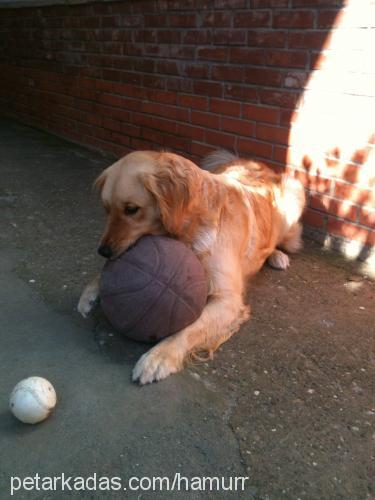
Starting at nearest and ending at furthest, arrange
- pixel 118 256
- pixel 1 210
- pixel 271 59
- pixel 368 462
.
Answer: pixel 368 462 < pixel 118 256 < pixel 271 59 < pixel 1 210

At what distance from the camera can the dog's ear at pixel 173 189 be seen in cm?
316

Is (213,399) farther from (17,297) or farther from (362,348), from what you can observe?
(17,297)

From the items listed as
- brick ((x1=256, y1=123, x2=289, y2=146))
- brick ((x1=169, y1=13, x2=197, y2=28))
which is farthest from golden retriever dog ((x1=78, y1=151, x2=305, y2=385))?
brick ((x1=169, y1=13, x2=197, y2=28))

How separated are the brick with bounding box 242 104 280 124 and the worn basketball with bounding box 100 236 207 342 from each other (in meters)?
2.11

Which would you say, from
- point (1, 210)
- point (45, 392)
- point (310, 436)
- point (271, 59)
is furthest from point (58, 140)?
point (310, 436)

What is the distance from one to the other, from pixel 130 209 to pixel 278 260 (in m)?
1.74

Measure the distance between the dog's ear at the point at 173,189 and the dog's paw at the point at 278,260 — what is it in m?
1.38

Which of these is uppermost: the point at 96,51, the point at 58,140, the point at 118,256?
the point at 96,51

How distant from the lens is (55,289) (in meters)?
3.95

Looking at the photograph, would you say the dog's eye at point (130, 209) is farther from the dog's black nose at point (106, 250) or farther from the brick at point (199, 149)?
the brick at point (199, 149)

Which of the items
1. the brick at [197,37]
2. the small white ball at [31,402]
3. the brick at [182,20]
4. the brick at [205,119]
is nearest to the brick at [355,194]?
the brick at [205,119]

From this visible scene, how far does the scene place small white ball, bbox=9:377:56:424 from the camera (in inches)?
99.7

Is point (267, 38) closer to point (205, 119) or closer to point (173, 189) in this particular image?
point (205, 119)

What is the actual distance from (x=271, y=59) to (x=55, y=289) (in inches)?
110
